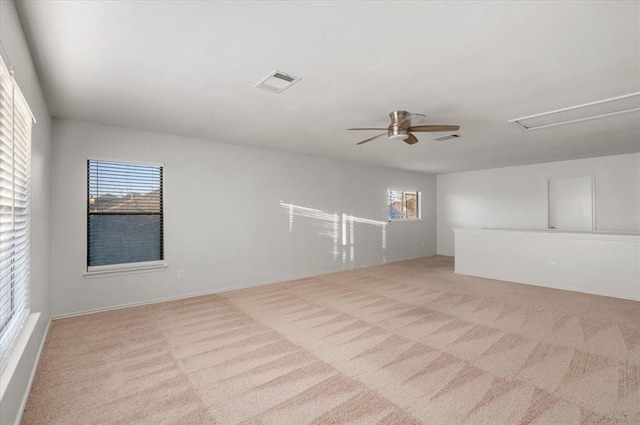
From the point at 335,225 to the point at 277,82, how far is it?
4132 millimetres

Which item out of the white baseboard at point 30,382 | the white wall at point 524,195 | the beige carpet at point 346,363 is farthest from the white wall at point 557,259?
the white baseboard at point 30,382

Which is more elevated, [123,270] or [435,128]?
[435,128]

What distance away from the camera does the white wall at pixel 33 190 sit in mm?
1602

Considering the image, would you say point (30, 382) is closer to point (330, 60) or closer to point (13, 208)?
point (13, 208)

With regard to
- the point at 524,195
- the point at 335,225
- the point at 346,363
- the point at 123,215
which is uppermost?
the point at 524,195

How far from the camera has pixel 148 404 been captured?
198 cm

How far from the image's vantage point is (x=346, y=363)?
2.48 m

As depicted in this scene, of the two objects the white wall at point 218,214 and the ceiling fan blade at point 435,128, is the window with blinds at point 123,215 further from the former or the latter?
the ceiling fan blade at point 435,128

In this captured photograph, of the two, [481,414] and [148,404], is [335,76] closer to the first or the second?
[481,414]

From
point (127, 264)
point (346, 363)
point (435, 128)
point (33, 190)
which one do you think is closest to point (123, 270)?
point (127, 264)

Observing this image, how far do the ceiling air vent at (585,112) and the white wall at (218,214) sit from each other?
3.58 metres

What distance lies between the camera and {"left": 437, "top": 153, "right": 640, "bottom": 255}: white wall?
225 inches

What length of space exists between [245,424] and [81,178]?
3643 millimetres

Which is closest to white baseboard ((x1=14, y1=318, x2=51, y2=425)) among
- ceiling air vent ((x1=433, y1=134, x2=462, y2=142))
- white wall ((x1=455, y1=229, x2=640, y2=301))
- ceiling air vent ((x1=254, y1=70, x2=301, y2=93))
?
ceiling air vent ((x1=254, y1=70, x2=301, y2=93))
